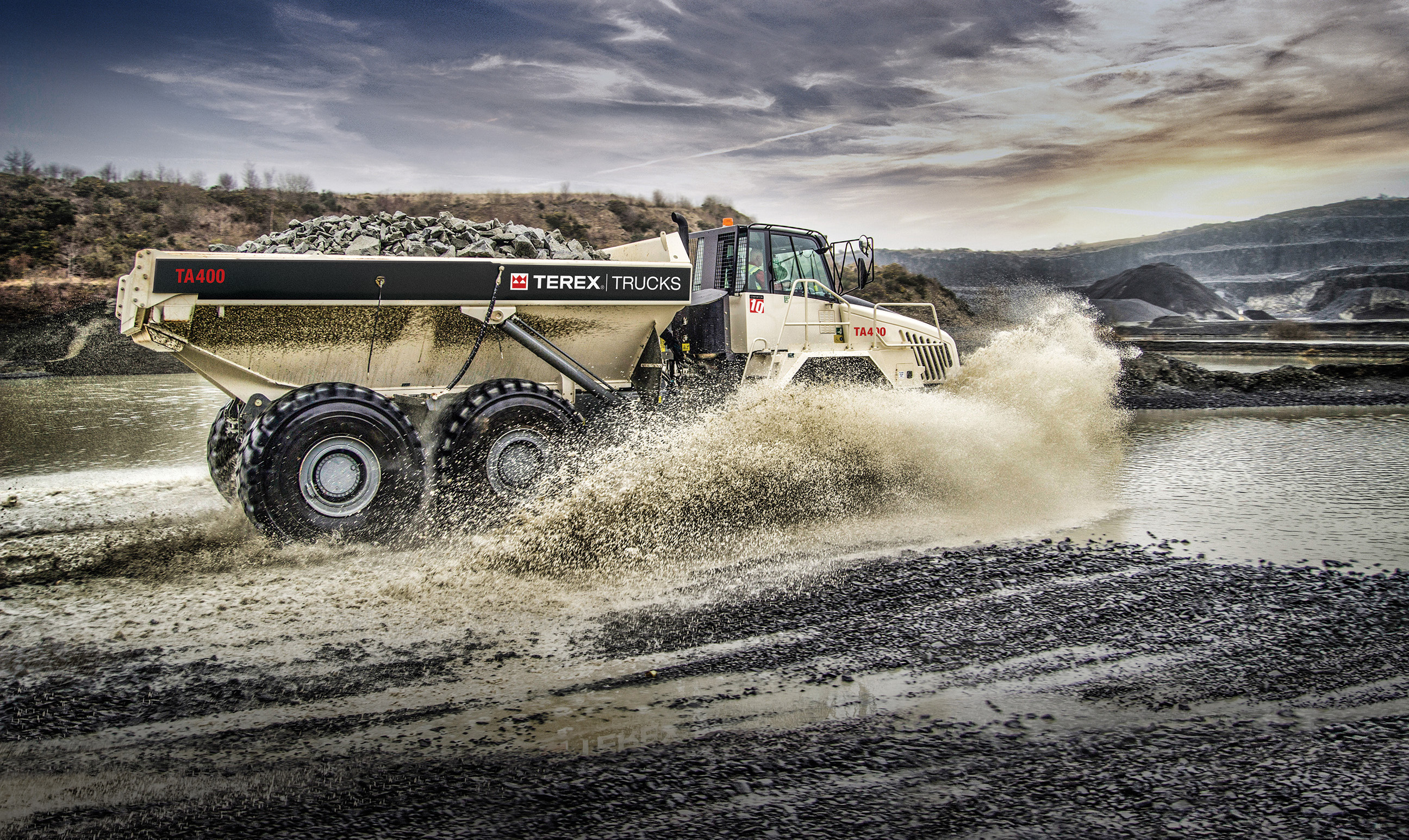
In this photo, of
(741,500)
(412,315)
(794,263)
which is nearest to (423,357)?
(412,315)

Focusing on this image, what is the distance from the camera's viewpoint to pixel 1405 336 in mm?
31750

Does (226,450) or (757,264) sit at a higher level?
(757,264)

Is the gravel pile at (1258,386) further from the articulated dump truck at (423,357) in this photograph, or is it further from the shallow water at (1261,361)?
the articulated dump truck at (423,357)

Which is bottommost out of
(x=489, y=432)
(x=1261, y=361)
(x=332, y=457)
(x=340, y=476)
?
(x=340, y=476)

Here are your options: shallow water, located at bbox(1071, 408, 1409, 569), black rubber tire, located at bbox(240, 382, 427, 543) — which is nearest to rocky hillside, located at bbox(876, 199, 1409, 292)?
shallow water, located at bbox(1071, 408, 1409, 569)

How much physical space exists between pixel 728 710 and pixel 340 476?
13.6ft

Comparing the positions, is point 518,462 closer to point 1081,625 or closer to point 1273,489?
point 1081,625

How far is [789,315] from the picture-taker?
9.45m

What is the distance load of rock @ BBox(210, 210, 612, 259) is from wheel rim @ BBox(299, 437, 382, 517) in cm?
159

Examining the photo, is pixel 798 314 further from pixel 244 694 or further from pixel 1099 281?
pixel 1099 281

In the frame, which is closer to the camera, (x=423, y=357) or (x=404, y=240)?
(x=404, y=240)

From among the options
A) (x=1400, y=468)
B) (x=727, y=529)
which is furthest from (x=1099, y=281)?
(x=727, y=529)

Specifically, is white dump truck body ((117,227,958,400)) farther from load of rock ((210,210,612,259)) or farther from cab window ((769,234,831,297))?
load of rock ((210,210,612,259))

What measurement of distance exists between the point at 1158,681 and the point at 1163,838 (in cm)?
137
